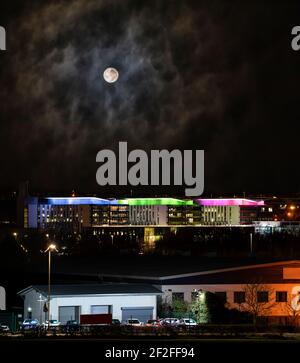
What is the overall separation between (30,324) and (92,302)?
4.88 feet

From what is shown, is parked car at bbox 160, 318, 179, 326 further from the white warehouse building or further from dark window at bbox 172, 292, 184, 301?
dark window at bbox 172, 292, 184, 301

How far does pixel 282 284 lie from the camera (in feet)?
53.7

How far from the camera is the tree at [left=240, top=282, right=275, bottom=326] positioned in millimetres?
15672

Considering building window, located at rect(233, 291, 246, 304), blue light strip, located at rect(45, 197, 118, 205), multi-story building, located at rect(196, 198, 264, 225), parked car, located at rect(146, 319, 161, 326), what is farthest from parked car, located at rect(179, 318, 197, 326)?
multi-story building, located at rect(196, 198, 264, 225)

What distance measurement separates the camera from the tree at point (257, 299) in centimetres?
1567

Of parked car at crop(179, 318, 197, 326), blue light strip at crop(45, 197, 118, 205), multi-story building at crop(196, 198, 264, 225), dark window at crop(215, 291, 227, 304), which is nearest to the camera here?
parked car at crop(179, 318, 197, 326)

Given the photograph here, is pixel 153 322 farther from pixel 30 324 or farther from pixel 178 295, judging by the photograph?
pixel 178 295

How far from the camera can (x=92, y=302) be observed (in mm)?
14727

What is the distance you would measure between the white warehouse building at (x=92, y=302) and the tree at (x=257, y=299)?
1765 mm

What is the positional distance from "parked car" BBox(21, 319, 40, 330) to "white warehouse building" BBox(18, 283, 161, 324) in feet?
0.65
